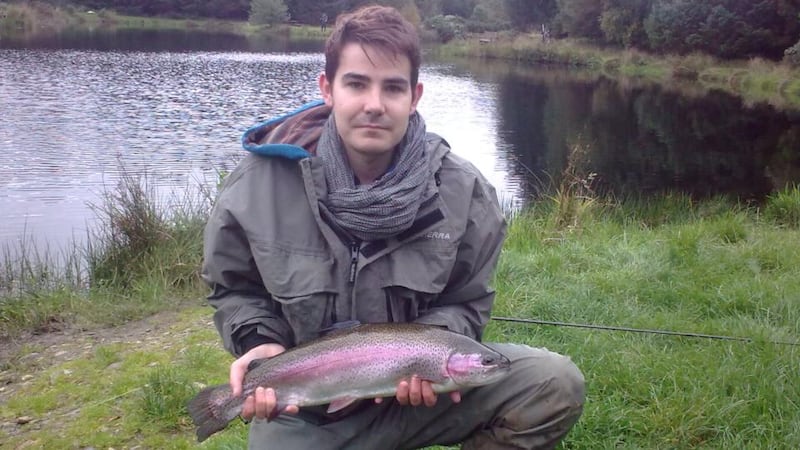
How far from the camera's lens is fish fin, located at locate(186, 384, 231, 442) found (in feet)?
8.46

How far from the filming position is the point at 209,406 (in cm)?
262

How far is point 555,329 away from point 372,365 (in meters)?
2.39

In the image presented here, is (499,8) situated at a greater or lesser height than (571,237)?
greater

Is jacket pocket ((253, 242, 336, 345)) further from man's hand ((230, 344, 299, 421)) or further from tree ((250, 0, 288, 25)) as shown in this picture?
tree ((250, 0, 288, 25))

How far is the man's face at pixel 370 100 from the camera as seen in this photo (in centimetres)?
276

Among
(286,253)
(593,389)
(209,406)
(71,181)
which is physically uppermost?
(286,253)

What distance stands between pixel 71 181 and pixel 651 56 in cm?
4152

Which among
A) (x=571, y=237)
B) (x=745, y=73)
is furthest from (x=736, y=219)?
(x=745, y=73)

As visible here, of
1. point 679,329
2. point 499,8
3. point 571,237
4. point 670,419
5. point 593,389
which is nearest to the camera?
point 670,419

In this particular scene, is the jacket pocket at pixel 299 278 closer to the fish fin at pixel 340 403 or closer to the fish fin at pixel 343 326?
the fish fin at pixel 343 326

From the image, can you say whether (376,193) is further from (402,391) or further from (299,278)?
(402,391)

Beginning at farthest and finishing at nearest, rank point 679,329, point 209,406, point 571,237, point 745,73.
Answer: point 745,73 < point 571,237 < point 679,329 < point 209,406

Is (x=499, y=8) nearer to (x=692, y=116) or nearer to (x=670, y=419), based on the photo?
(x=692, y=116)

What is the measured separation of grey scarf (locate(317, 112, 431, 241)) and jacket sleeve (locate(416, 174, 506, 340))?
9.4 inches
